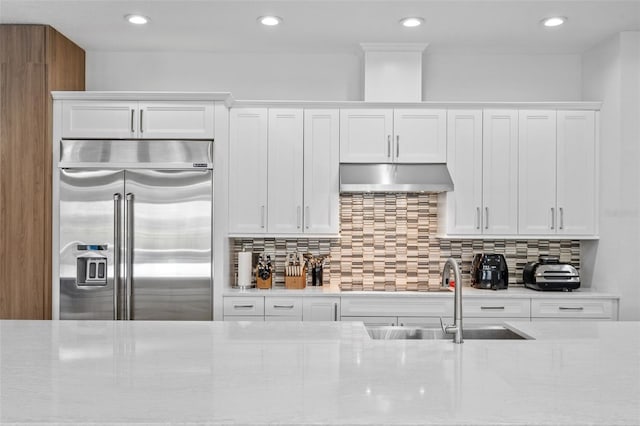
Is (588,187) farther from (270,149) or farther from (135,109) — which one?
(135,109)

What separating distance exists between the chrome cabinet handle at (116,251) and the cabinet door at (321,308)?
132cm

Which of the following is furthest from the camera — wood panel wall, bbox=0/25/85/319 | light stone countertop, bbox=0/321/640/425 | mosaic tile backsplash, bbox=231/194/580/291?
mosaic tile backsplash, bbox=231/194/580/291

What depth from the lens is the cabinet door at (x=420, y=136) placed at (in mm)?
3861

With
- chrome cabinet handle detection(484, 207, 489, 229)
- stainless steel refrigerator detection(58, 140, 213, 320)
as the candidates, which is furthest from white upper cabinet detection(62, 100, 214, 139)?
chrome cabinet handle detection(484, 207, 489, 229)

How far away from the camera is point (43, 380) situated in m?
1.50

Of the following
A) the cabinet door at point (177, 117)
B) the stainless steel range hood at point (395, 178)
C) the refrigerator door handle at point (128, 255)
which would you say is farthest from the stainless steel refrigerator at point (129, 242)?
the stainless steel range hood at point (395, 178)

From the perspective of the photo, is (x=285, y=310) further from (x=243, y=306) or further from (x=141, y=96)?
(x=141, y=96)

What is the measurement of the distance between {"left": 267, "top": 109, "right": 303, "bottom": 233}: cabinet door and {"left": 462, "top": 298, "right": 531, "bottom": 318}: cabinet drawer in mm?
1377

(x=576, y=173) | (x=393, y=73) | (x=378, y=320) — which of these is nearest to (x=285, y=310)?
(x=378, y=320)

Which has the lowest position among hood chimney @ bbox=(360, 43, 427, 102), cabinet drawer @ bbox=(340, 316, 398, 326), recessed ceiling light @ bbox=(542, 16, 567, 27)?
cabinet drawer @ bbox=(340, 316, 398, 326)

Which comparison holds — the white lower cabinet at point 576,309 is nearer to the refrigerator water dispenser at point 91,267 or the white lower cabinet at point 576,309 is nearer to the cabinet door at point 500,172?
the cabinet door at point 500,172

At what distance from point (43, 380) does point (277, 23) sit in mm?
2763

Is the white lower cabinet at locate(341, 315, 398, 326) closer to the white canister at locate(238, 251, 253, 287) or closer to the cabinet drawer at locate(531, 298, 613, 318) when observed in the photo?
the white canister at locate(238, 251, 253, 287)

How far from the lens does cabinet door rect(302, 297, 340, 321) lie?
3656 mm
